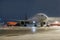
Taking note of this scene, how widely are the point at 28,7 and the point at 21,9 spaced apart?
2.21 m

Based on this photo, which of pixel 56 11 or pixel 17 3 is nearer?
pixel 56 11

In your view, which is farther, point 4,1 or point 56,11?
point 4,1

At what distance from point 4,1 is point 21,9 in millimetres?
4137

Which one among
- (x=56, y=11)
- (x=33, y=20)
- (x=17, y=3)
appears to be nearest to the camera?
(x=33, y=20)

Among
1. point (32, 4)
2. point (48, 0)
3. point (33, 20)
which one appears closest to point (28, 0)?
point (32, 4)

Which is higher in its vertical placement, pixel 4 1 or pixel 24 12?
pixel 4 1

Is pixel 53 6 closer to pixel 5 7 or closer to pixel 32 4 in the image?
pixel 32 4

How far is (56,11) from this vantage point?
117 ft

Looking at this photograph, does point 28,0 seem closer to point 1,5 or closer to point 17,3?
point 17,3

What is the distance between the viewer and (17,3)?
3847 cm

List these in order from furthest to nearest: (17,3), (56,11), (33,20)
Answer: (17,3) < (56,11) < (33,20)

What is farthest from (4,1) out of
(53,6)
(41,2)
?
(53,6)

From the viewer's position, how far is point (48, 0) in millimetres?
37188

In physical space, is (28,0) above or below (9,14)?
above
